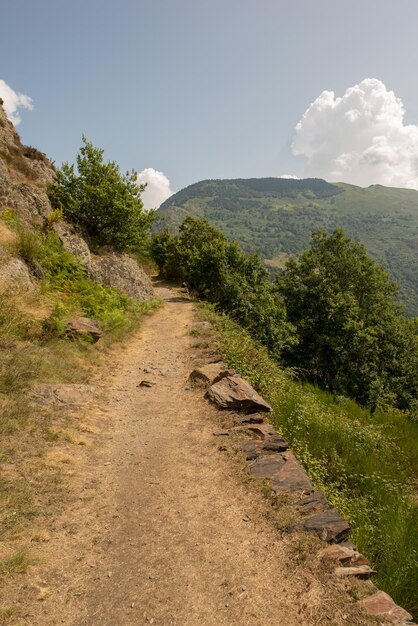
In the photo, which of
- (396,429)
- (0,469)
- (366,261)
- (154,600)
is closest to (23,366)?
(0,469)

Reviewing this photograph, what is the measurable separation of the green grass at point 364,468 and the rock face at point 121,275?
28.5ft

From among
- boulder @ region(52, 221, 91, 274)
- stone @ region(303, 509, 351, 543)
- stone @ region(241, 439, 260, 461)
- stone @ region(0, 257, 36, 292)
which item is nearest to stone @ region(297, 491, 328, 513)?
stone @ region(303, 509, 351, 543)

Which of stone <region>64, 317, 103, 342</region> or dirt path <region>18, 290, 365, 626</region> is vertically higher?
stone <region>64, 317, 103, 342</region>

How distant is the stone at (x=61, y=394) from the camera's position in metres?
6.75

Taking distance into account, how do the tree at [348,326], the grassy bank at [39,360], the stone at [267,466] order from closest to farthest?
the grassy bank at [39,360] → the stone at [267,466] → the tree at [348,326]

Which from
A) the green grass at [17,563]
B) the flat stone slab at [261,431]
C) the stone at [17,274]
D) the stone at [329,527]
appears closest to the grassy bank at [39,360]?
the green grass at [17,563]

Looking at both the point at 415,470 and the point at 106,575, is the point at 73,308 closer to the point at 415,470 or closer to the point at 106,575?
the point at 106,575

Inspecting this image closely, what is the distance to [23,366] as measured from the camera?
725 centimetres

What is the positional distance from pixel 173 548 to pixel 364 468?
449 centimetres

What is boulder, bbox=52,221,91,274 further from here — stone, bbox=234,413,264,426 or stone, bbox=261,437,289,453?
stone, bbox=261,437,289,453

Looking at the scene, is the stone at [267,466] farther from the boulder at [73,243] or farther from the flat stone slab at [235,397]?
the boulder at [73,243]

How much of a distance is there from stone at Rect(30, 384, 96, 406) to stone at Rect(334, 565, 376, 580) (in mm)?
5316

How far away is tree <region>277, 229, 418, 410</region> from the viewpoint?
2095cm

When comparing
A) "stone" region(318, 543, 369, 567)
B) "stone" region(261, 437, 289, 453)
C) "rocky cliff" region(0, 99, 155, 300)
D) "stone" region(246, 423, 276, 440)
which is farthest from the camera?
"rocky cliff" region(0, 99, 155, 300)
